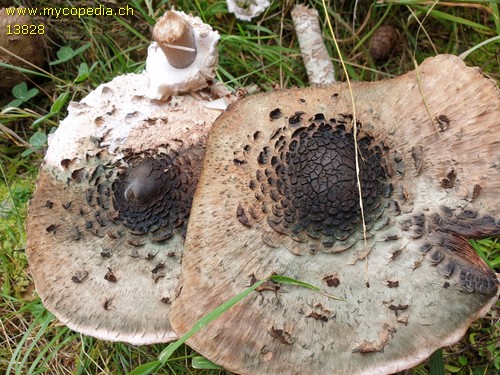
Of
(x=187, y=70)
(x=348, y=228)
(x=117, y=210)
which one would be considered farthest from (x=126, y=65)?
(x=348, y=228)

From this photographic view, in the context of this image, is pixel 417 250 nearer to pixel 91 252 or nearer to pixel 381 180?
pixel 381 180

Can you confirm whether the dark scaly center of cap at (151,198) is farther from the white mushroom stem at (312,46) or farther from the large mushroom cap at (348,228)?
the white mushroom stem at (312,46)

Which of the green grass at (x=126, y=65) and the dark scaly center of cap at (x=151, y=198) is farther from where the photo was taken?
the green grass at (x=126, y=65)

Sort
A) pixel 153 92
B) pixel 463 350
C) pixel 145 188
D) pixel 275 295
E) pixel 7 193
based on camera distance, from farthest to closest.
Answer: pixel 7 193 < pixel 463 350 < pixel 153 92 < pixel 145 188 < pixel 275 295

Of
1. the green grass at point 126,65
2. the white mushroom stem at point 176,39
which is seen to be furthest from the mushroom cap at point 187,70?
the green grass at point 126,65

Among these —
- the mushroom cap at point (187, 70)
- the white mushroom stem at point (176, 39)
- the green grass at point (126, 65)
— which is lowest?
the green grass at point (126, 65)

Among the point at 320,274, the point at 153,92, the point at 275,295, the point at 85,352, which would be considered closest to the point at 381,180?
the point at 320,274

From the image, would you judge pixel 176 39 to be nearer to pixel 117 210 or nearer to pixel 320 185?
pixel 117 210
